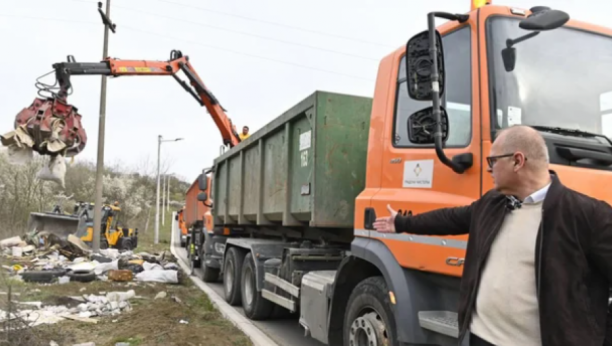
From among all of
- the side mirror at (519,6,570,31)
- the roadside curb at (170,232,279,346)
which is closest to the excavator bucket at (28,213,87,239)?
the roadside curb at (170,232,279,346)

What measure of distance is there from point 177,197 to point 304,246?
60.4 metres

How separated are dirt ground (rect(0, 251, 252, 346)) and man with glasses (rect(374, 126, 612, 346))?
4154 millimetres

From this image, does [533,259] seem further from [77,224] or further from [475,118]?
[77,224]

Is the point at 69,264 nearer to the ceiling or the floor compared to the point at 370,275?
nearer to the floor

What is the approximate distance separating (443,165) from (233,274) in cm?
556

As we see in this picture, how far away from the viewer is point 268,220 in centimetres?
689

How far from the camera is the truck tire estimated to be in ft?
22.8

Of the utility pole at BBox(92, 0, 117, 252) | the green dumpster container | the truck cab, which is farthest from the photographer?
the utility pole at BBox(92, 0, 117, 252)

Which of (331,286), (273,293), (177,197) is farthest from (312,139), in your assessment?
(177,197)

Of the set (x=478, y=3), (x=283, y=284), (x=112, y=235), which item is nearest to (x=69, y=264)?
(x=112, y=235)

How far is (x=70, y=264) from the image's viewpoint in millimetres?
12391

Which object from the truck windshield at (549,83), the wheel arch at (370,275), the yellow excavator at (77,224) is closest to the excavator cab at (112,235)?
the yellow excavator at (77,224)

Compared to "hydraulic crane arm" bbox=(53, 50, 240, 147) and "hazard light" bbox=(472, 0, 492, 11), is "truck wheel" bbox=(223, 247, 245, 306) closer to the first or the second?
"hydraulic crane arm" bbox=(53, 50, 240, 147)

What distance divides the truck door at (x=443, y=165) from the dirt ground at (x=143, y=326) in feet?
10.3
